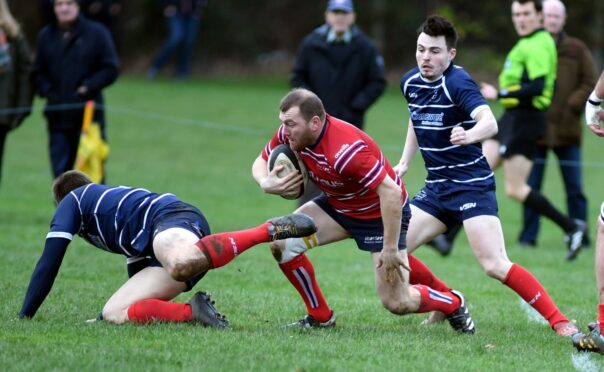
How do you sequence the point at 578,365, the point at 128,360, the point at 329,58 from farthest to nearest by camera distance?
1. the point at 329,58
2. the point at 578,365
3. the point at 128,360

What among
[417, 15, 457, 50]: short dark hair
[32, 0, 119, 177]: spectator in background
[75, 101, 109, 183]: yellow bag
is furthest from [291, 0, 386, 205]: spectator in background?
[417, 15, 457, 50]: short dark hair

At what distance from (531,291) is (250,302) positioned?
1.94 meters

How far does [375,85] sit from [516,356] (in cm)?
576

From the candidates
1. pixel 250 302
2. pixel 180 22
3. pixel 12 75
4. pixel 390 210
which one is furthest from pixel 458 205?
pixel 180 22

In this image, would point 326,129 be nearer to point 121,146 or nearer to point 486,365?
point 486,365

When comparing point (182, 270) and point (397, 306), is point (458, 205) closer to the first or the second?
point (397, 306)

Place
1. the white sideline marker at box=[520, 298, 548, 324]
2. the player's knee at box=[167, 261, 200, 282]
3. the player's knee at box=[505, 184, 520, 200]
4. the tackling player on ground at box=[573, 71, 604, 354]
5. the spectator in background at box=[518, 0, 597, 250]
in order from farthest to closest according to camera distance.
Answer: the spectator in background at box=[518, 0, 597, 250], the player's knee at box=[505, 184, 520, 200], the white sideline marker at box=[520, 298, 548, 324], the player's knee at box=[167, 261, 200, 282], the tackling player on ground at box=[573, 71, 604, 354]

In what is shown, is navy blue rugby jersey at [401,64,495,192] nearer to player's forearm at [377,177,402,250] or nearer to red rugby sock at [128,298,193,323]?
player's forearm at [377,177,402,250]

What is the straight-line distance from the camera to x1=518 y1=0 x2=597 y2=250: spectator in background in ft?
36.3

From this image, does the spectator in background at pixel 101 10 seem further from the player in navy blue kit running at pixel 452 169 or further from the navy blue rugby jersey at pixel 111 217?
the player in navy blue kit running at pixel 452 169

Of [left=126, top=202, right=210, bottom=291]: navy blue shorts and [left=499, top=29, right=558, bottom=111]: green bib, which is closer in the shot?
[left=126, top=202, right=210, bottom=291]: navy blue shorts

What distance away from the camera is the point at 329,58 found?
36.3ft

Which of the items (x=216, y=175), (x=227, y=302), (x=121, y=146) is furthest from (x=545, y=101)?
(x=121, y=146)

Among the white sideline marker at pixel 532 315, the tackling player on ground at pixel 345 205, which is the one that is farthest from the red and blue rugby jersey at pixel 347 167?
the white sideline marker at pixel 532 315
